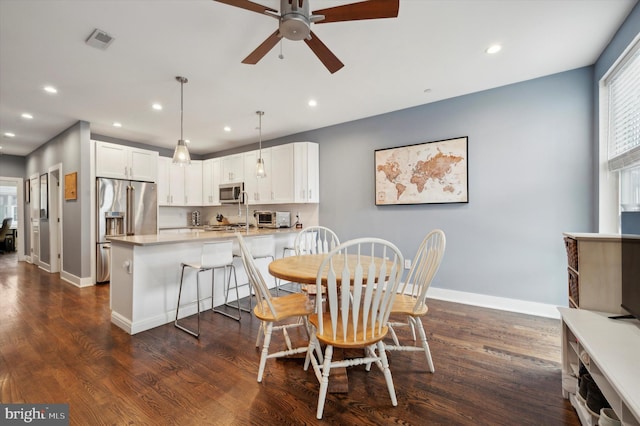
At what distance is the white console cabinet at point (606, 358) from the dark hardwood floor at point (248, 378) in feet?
0.68

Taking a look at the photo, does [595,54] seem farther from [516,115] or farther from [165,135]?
[165,135]

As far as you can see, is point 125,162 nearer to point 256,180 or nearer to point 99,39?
point 256,180

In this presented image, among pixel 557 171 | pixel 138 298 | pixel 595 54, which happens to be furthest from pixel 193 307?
pixel 595 54

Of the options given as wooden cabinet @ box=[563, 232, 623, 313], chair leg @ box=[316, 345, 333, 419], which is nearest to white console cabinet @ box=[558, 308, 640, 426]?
wooden cabinet @ box=[563, 232, 623, 313]

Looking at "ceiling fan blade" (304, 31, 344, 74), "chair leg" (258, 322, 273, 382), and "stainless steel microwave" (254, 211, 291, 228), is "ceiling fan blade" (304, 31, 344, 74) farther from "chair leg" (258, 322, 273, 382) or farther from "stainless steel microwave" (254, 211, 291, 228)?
"stainless steel microwave" (254, 211, 291, 228)

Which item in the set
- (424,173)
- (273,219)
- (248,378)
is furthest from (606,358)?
(273,219)

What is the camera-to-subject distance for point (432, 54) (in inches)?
95.7

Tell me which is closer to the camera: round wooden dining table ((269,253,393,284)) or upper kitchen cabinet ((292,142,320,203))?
round wooden dining table ((269,253,393,284))

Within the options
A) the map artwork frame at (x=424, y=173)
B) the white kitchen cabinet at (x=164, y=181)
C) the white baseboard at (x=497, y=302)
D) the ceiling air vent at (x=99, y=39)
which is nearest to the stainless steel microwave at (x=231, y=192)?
the white kitchen cabinet at (x=164, y=181)

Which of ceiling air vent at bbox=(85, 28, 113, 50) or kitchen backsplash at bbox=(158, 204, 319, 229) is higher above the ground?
ceiling air vent at bbox=(85, 28, 113, 50)

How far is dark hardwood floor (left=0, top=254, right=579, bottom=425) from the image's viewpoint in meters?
1.52

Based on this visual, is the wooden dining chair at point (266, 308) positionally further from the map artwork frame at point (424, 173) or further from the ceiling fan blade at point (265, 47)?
the map artwork frame at point (424, 173)

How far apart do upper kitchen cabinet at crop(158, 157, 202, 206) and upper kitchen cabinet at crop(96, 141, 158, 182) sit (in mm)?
361

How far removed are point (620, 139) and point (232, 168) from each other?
5346 millimetres
